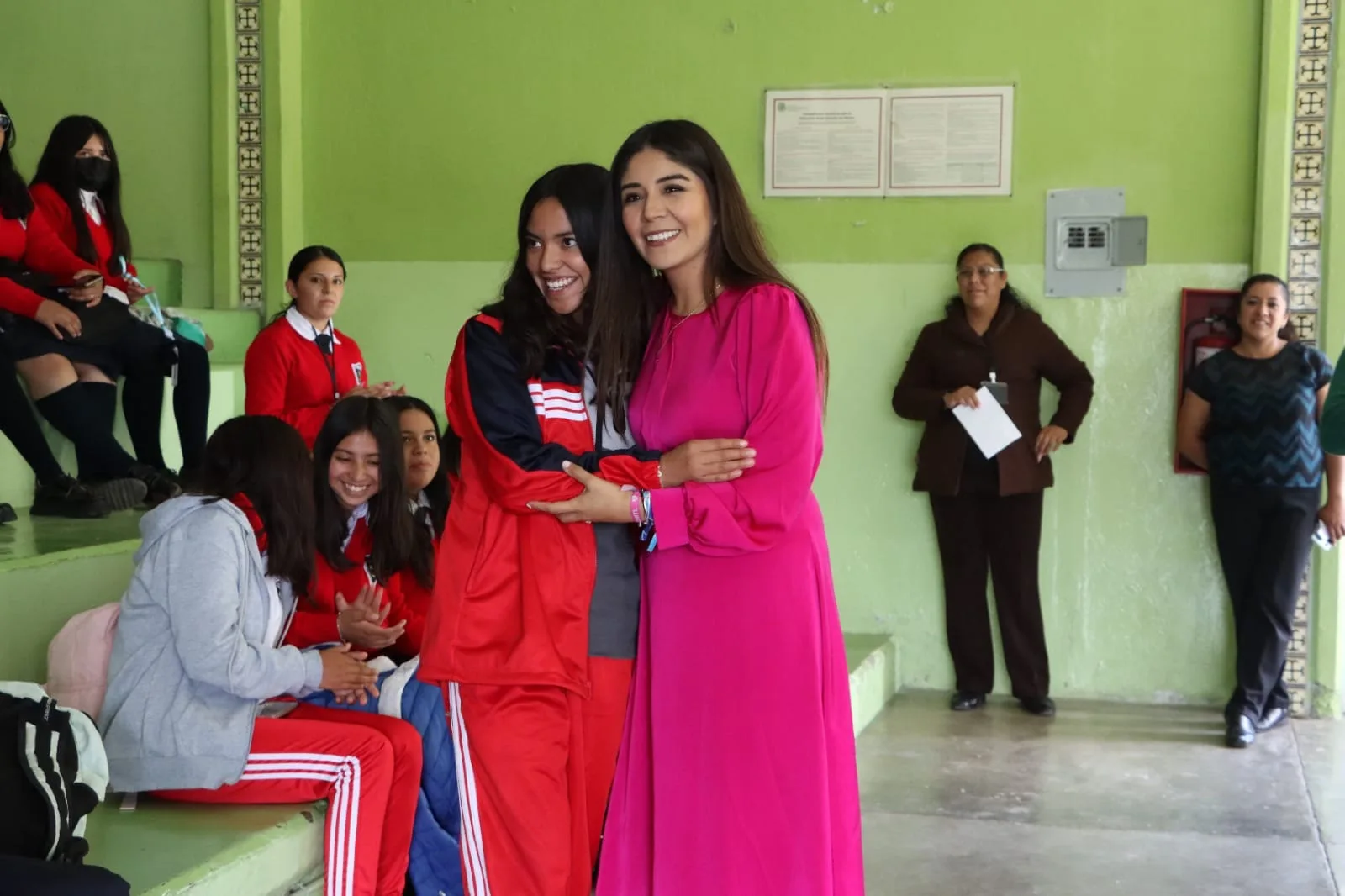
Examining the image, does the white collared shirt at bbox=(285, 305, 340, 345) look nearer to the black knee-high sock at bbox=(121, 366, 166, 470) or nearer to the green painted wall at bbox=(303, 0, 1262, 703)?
the black knee-high sock at bbox=(121, 366, 166, 470)

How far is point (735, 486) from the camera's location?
191cm

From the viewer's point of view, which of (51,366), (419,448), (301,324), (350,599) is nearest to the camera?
(350,599)

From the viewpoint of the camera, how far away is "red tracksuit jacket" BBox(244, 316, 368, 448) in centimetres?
421

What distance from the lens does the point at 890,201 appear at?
4.99 m

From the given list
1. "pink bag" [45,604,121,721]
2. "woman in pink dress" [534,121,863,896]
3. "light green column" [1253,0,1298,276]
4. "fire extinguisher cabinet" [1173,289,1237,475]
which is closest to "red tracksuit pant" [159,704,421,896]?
"pink bag" [45,604,121,721]

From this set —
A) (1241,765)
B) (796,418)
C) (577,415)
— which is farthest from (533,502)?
(1241,765)

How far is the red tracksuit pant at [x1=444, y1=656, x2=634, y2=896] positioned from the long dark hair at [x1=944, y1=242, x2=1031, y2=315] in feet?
10.1

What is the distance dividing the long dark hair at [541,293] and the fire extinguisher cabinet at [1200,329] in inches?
129

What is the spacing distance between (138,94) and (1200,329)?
4.05 m

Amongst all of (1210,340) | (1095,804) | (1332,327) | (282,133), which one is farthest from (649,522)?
(282,133)

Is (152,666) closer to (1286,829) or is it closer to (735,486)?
(735,486)

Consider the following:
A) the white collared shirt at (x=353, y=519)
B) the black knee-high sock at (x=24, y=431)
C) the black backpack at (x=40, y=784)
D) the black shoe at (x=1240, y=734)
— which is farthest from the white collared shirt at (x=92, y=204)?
the black shoe at (x=1240, y=734)

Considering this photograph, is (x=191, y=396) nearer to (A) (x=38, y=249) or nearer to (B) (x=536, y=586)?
(A) (x=38, y=249)

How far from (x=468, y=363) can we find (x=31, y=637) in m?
1.42
